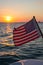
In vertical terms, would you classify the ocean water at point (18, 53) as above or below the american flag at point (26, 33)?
below

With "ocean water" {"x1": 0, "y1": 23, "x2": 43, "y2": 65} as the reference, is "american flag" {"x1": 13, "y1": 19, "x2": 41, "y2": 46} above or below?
above

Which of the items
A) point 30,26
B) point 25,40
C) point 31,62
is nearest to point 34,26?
point 30,26

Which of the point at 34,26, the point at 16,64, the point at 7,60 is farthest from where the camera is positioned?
the point at 7,60

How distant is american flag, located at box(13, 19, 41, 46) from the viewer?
12776 millimetres

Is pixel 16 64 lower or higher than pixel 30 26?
lower

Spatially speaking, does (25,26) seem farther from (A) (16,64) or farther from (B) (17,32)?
(A) (16,64)

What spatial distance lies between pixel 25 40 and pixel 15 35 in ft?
2.45

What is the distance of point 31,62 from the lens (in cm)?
876

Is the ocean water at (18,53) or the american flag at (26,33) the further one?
the ocean water at (18,53)

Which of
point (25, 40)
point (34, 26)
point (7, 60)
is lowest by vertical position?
point (7, 60)

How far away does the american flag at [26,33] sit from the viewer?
12776mm

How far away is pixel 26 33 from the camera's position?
43.1 feet

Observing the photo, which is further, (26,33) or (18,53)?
(18,53)

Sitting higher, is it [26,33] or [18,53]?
[26,33]
